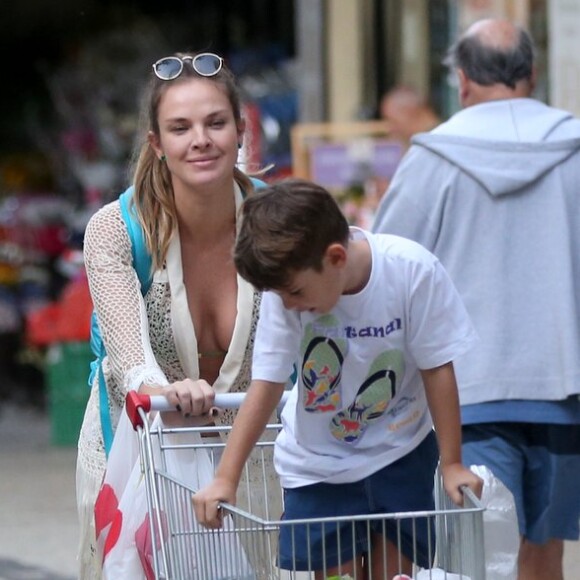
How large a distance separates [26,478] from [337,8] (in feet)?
11.0

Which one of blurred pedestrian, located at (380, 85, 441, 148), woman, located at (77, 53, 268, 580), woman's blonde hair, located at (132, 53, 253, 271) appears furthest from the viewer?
blurred pedestrian, located at (380, 85, 441, 148)

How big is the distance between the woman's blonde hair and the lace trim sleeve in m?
0.07

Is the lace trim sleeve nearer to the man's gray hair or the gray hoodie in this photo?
the gray hoodie

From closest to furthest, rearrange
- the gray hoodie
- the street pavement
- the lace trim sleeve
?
the lace trim sleeve, the gray hoodie, the street pavement

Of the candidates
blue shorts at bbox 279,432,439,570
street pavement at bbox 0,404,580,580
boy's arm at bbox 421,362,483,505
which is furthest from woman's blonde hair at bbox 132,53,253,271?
street pavement at bbox 0,404,580,580

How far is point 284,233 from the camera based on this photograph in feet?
9.97

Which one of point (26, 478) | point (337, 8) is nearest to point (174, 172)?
point (26, 478)

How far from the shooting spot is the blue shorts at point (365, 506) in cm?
341

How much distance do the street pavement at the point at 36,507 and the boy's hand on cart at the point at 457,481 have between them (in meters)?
3.14

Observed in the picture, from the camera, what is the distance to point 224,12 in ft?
37.9

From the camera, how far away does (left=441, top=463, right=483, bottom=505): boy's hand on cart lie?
3.28 m

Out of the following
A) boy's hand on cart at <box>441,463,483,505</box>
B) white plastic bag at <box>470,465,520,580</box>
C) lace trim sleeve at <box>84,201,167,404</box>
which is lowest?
white plastic bag at <box>470,465,520,580</box>

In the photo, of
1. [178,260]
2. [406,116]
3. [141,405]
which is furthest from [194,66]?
[406,116]

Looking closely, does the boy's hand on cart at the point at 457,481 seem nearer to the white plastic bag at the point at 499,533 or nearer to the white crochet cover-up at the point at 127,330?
the white plastic bag at the point at 499,533
